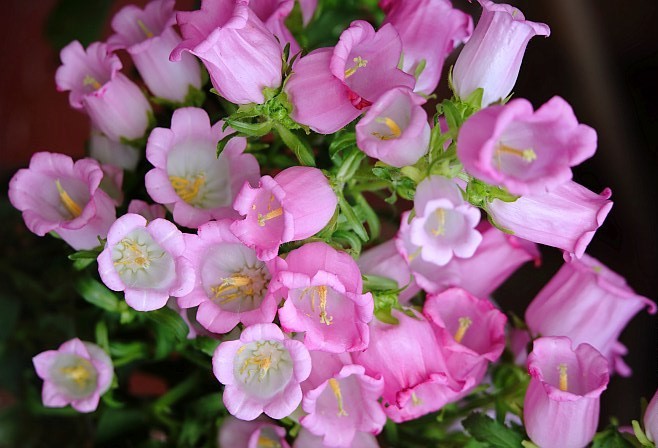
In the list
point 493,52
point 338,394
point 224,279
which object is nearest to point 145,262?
point 224,279

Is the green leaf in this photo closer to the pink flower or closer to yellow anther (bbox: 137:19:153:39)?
the pink flower

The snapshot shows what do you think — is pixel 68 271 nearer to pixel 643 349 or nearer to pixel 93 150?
pixel 93 150

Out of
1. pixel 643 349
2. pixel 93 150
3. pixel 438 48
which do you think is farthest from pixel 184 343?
pixel 643 349

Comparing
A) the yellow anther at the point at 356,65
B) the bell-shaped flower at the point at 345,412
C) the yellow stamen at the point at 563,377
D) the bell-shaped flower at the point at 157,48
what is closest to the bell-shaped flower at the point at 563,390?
the yellow stamen at the point at 563,377

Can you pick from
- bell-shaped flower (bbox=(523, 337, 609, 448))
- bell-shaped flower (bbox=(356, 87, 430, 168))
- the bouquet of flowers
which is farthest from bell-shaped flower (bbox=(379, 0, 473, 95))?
bell-shaped flower (bbox=(523, 337, 609, 448))

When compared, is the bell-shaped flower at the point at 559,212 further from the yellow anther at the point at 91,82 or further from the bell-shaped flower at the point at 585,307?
the yellow anther at the point at 91,82

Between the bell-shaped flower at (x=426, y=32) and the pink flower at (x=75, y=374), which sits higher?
the bell-shaped flower at (x=426, y=32)

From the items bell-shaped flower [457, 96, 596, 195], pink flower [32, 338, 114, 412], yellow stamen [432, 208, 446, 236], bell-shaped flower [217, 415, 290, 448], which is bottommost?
bell-shaped flower [217, 415, 290, 448]
